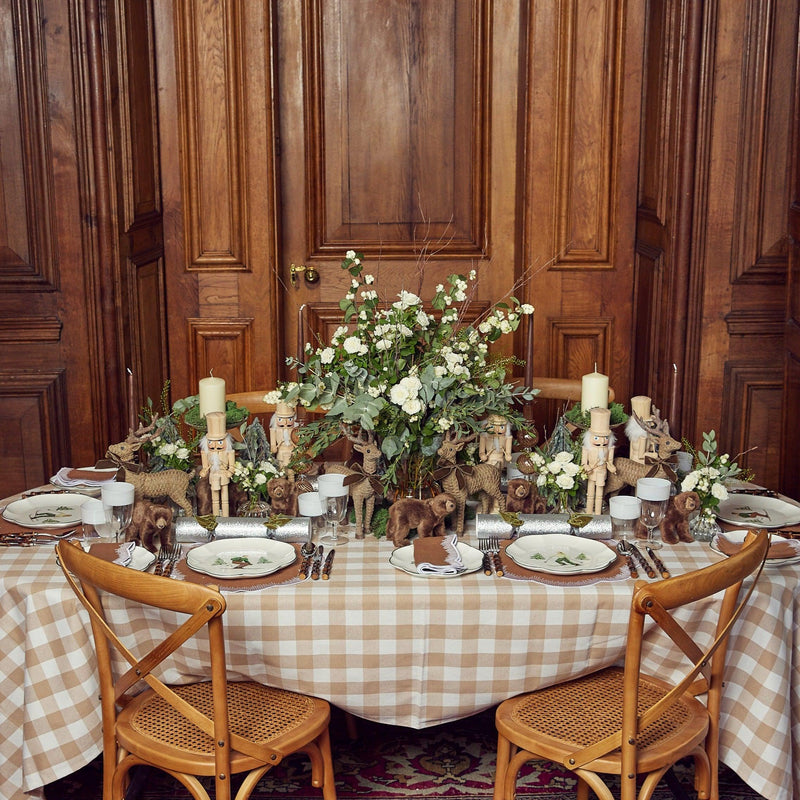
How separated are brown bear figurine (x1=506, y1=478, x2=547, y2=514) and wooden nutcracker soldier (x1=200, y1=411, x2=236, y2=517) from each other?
64 centimetres

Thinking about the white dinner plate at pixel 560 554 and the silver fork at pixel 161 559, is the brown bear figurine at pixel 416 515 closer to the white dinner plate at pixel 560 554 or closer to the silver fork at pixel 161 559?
the white dinner plate at pixel 560 554

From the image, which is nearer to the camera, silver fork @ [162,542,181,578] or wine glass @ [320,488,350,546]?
silver fork @ [162,542,181,578]

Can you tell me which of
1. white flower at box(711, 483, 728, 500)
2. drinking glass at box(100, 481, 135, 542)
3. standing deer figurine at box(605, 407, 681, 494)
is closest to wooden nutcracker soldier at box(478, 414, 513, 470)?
standing deer figurine at box(605, 407, 681, 494)

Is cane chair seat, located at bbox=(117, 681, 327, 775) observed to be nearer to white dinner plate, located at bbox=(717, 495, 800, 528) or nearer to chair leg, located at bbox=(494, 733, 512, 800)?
chair leg, located at bbox=(494, 733, 512, 800)

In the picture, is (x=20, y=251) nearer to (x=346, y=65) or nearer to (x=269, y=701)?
(x=346, y=65)

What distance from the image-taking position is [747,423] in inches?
150

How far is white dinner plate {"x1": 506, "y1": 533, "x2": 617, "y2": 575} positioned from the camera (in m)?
2.19

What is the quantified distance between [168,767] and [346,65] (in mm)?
2948

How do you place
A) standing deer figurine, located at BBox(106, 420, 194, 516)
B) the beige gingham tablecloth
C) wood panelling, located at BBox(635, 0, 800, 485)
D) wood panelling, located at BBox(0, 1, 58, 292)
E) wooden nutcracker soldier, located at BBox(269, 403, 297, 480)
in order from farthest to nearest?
wood panelling, located at BBox(0, 1, 58, 292) < wood panelling, located at BBox(635, 0, 800, 485) < wooden nutcracker soldier, located at BBox(269, 403, 297, 480) < standing deer figurine, located at BBox(106, 420, 194, 516) < the beige gingham tablecloth

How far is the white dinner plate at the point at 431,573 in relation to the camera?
217 centimetres

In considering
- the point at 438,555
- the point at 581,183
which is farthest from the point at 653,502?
the point at 581,183

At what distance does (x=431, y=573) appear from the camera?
217 centimetres

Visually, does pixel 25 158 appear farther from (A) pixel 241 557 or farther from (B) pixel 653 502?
(B) pixel 653 502

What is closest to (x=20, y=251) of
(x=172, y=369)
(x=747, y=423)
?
(x=172, y=369)
